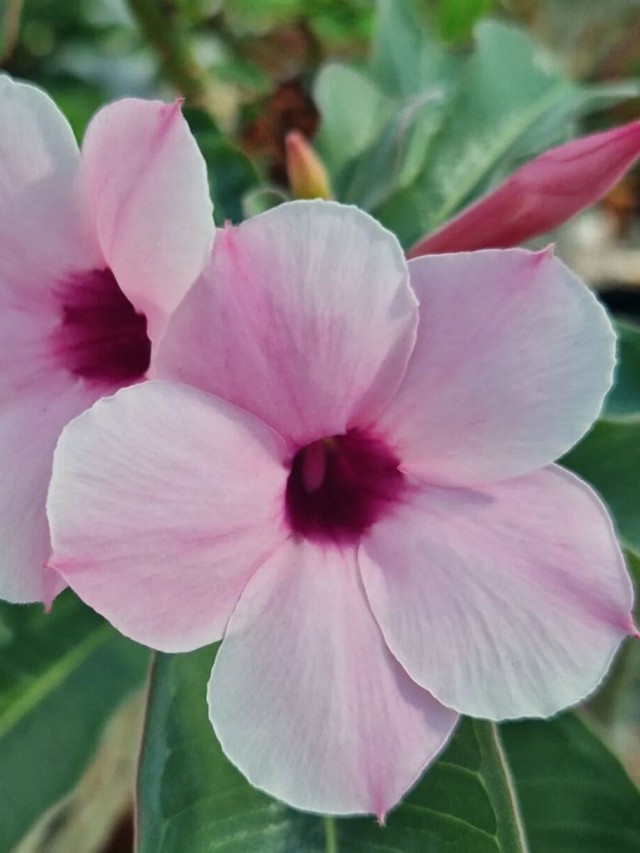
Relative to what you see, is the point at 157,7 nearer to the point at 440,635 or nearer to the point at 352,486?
the point at 352,486

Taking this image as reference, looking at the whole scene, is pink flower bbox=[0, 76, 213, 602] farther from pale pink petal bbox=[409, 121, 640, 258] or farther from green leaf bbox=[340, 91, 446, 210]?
green leaf bbox=[340, 91, 446, 210]

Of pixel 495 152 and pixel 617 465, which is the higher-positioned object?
pixel 495 152

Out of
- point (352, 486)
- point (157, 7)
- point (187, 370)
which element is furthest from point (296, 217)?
point (157, 7)

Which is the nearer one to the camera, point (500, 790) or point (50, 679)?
point (500, 790)

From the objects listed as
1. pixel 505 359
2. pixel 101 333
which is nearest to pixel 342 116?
pixel 101 333

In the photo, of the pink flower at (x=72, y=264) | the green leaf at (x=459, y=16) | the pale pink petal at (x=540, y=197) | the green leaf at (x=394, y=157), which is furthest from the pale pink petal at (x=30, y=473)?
the green leaf at (x=459, y=16)

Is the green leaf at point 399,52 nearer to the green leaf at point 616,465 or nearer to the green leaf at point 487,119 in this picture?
the green leaf at point 487,119

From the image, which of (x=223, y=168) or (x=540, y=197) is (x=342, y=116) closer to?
(x=223, y=168)
